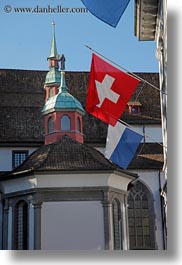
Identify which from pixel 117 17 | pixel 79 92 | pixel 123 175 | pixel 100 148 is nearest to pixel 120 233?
pixel 123 175

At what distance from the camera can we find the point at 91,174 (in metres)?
12.6

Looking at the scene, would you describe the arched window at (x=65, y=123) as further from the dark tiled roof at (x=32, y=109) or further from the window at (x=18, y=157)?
the window at (x=18, y=157)

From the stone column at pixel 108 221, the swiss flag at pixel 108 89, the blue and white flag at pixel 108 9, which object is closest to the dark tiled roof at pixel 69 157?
the stone column at pixel 108 221

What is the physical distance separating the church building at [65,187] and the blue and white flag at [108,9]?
1.23 m

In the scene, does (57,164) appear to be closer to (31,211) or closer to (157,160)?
(31,211)

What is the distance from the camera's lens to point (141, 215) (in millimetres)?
17781

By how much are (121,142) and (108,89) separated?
1024 mm

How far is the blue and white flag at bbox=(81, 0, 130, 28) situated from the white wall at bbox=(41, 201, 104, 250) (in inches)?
152

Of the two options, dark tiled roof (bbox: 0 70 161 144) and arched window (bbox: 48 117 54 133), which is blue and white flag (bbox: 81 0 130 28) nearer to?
dark tiled roof (bbox: 0 70 161 144)

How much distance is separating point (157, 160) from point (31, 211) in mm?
4060

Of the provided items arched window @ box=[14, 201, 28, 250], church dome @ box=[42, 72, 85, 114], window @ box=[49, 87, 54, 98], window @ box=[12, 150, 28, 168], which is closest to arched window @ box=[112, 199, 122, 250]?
arched window @ box=[14, 201, 28, 250]

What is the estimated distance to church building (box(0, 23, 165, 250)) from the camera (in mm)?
11812

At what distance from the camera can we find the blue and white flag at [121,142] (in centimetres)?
1016

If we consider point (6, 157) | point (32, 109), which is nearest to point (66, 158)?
point (32, 109)
